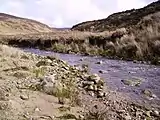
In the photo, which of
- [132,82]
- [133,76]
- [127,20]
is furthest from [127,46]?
[127,20]

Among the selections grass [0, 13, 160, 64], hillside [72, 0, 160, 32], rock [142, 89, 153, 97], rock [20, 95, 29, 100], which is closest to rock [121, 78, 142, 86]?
rock [142, 89, 153, 97]

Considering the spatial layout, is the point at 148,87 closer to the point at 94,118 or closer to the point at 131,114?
the point at 131,114

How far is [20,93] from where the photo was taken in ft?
27.5

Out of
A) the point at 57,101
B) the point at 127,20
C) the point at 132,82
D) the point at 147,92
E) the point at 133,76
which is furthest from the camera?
the point at 127,20

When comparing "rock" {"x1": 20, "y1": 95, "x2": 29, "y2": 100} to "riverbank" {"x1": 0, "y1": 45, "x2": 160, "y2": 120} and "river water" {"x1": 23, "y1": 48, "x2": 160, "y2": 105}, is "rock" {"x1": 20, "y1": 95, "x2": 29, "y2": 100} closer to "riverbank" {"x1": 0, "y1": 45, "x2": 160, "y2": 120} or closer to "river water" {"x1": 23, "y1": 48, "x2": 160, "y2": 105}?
"riverbank" {"x1": 0, "y1": 45, "x2": 160, "y2": 120}

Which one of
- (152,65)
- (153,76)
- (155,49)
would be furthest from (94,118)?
(155,49)

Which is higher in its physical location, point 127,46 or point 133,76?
point 127,46

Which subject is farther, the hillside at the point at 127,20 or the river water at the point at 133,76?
the hillside at the point at 127,20

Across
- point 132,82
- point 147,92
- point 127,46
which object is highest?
point 127,46

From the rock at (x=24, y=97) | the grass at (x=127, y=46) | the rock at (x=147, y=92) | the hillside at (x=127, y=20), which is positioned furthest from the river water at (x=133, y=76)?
the hillside at (x=127, y=20)

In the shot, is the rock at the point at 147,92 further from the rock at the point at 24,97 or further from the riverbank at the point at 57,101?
the rock at the point at 24,97

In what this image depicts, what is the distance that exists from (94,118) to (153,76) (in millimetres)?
5513

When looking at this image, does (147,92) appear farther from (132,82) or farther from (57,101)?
(57,101)

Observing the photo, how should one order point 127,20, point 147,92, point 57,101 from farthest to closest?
1. point 127,20
2. point 147,92
3. point 57,101
